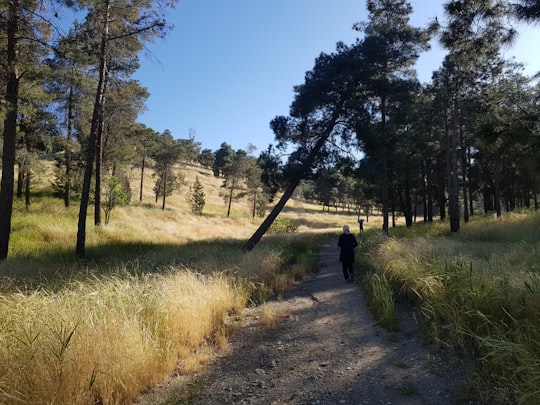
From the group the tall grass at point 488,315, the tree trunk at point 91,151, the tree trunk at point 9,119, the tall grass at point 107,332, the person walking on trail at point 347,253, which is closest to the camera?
the tall grass at point 488,315

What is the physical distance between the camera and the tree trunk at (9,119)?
894 cm

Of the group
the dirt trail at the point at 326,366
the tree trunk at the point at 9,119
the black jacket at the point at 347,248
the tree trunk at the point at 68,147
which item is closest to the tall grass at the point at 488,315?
the dirt trail at the point at 326,366

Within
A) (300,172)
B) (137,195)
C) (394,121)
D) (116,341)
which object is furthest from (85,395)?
(137,195)

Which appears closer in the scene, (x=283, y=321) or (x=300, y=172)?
(x=283, y=321)

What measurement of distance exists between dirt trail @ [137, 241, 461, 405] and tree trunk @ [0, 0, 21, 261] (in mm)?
8388

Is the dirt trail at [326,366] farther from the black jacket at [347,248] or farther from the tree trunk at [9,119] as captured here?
the tree trunk at [9,119]

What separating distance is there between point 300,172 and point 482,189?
106 ft

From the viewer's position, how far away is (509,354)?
3.07 meters

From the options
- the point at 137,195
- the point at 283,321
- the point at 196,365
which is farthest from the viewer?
the point at 137,195

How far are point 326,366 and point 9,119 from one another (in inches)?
431

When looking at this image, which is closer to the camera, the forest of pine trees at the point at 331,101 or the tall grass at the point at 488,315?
the tall grass at the point at 488,315

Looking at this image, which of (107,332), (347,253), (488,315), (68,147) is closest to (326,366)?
(488,315)

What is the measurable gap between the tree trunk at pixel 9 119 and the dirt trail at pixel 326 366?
8.39m

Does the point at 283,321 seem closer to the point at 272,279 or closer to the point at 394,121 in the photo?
the point at 272,279
